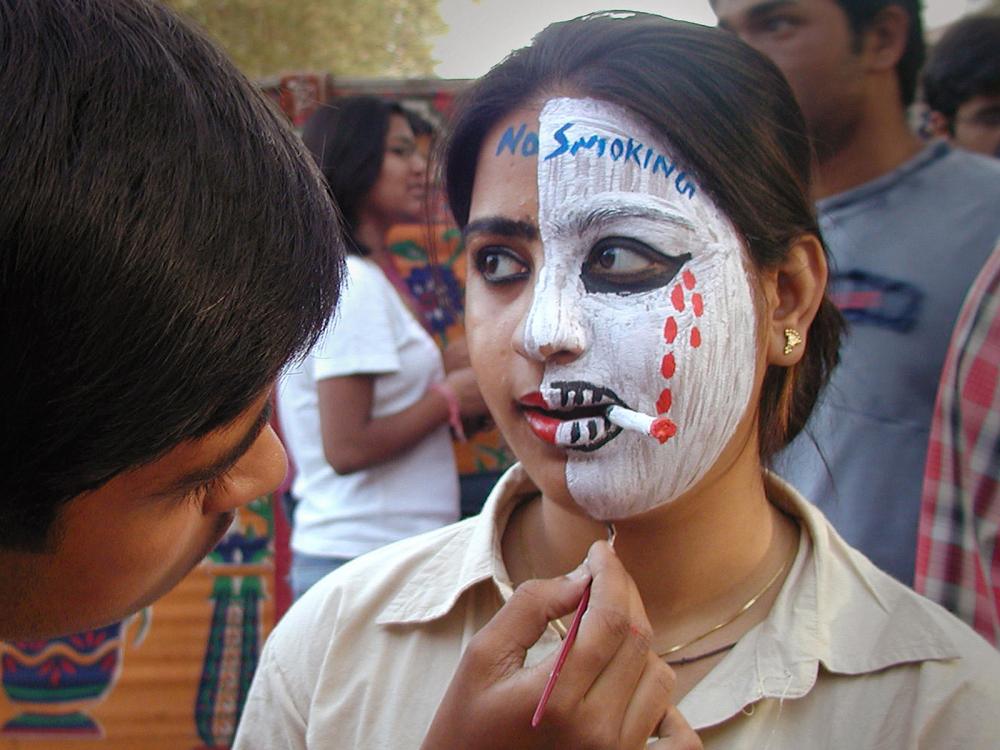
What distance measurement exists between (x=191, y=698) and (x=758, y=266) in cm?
252

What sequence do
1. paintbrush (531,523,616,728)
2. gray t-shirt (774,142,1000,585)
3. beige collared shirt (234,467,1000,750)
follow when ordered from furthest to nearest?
gray t-shirt (774,142,1000,585) < beige collared shirt (234,467,1000,750) < paintbrush (531,523,616,728)

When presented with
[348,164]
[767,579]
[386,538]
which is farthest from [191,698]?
[767,579]

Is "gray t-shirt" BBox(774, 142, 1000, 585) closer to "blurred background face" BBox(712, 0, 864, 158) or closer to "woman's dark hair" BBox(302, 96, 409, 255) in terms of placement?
"blurred background face" BBox(712, 0, 864, 158)

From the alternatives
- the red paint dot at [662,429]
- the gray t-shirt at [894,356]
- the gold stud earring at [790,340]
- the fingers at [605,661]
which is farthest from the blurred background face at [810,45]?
the fingers at [605,661]

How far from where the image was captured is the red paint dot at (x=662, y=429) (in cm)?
106

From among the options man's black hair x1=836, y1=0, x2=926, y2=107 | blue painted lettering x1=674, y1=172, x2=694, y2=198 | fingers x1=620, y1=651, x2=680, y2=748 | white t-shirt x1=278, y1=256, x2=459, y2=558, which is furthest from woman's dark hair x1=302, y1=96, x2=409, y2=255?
fingers x1=620, y1=651, x2=680, y2=748

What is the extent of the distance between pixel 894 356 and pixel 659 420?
2.88 feet

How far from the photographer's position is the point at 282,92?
9.75 feet

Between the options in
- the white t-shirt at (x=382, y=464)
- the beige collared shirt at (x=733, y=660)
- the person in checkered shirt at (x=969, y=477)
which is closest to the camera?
the beige collared shirt at (x=733, y=660)

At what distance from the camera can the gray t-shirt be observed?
1.73m

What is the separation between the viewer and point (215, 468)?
2.90ft

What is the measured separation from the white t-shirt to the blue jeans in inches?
0.9

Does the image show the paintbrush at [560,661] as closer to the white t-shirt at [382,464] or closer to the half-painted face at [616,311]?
the half-painted face at [616,311]

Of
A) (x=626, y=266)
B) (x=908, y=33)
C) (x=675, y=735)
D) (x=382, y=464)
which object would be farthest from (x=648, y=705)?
(x=908, y=33)
